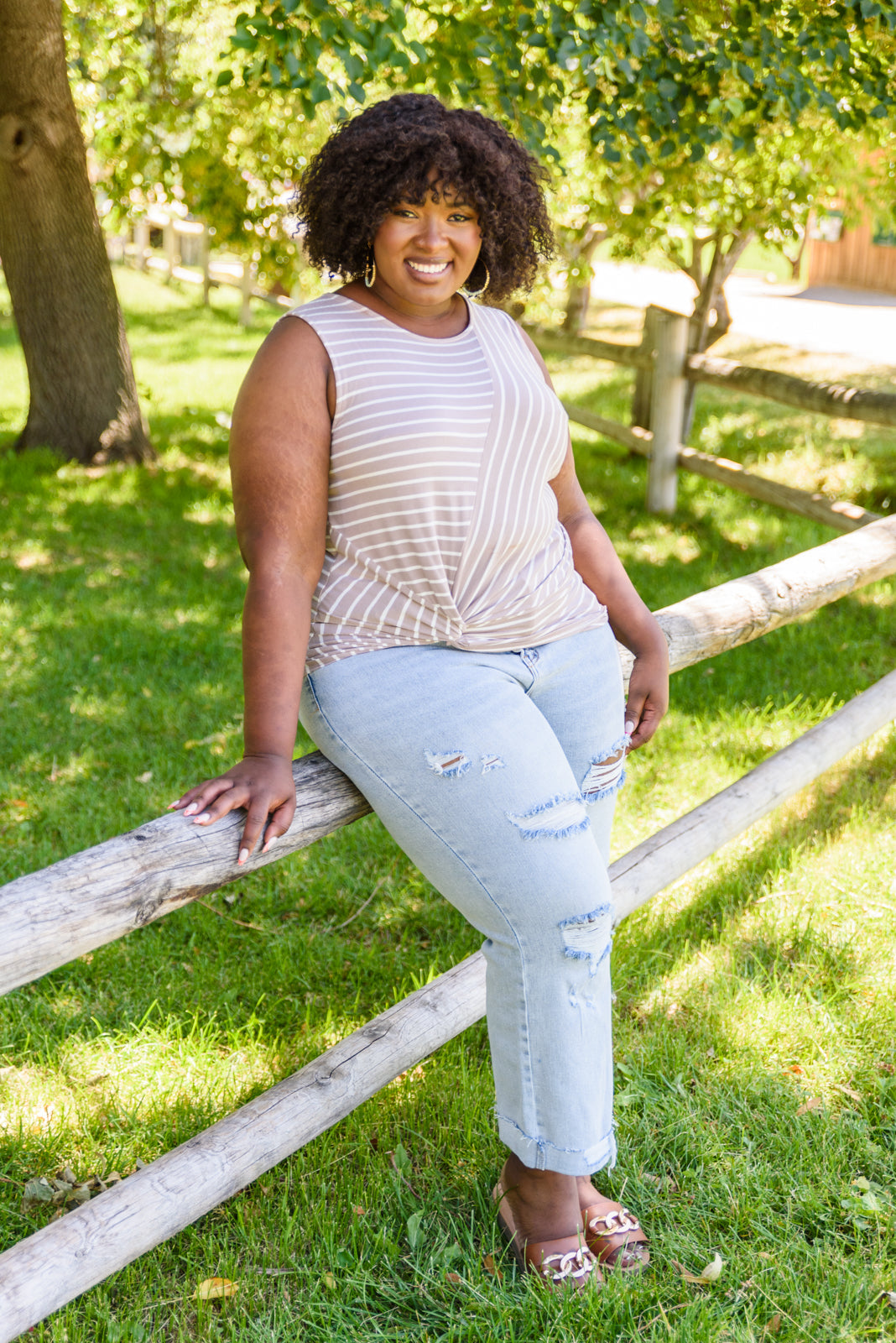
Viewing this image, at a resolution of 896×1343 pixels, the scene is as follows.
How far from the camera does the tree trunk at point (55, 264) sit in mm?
6914

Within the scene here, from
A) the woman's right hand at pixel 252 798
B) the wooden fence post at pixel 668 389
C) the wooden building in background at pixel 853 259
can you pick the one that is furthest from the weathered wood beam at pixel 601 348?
the wooden building in background at pixel 853 259

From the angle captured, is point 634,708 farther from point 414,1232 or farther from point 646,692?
point 414,1232

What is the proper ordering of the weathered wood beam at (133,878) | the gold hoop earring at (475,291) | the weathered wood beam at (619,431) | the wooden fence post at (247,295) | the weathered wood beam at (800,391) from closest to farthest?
the weathered wood beam at (133,878)
the gold hoop earring at (475,291)
the weathered wood beam at (800,391)
the weathered wood beam at (619,431)
the wooden fence post at (247,295)

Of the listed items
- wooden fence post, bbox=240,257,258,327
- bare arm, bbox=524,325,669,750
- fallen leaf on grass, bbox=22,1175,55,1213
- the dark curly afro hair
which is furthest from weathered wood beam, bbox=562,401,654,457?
wooden fence post, bbox=240,257,258,327

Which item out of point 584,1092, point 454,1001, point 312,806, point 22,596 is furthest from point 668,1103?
point 22,596

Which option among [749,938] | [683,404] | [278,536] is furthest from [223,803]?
[683,404]

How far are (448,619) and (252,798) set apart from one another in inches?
17.7

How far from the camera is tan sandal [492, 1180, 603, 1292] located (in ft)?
6.38

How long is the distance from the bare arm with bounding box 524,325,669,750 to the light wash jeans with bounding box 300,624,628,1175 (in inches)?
20.9

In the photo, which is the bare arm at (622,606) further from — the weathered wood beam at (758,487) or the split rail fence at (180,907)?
the weathered wood beam at (758,487)

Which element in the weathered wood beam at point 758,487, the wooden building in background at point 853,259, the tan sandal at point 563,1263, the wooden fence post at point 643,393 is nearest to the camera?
the tan sandal at point 563,1263

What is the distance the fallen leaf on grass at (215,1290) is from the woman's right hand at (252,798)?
0.90m

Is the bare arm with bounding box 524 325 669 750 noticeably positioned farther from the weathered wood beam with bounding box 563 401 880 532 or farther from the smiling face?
the weathered wood beam with bounding box 563 401 880 532

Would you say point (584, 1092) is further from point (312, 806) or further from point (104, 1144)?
point (104, 1144)
